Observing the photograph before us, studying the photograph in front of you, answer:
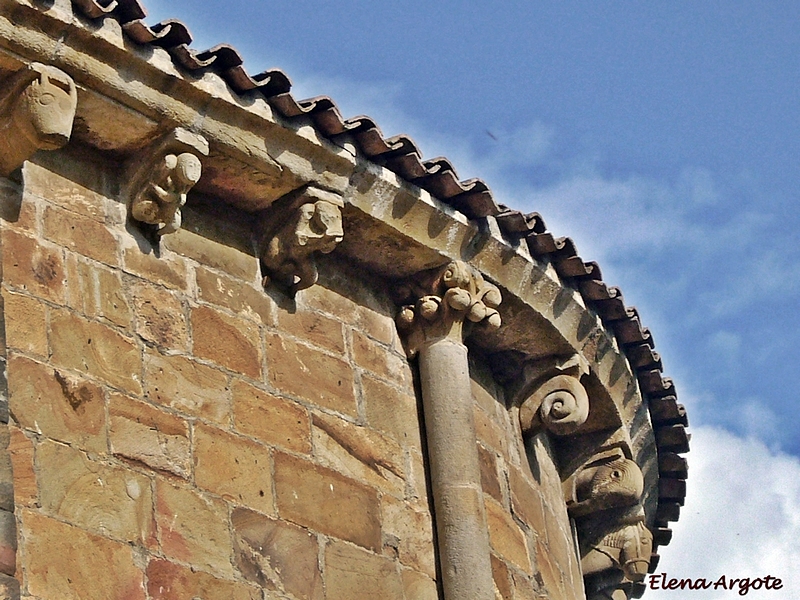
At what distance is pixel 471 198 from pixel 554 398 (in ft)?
3.81

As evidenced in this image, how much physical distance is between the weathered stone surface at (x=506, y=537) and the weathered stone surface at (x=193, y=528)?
5.03ft

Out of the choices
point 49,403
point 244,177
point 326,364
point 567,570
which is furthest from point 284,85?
point 567,570

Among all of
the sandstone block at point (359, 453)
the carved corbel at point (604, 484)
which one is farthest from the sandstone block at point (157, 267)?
the carved corbel at point (604, 484)

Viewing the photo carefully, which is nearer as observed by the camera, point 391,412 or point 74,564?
point 74,564

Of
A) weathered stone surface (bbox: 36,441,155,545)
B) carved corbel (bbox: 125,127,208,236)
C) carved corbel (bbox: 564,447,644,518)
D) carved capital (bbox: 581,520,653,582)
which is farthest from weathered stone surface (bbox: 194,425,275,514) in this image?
carved capital (bbox: 581,520,653,582)

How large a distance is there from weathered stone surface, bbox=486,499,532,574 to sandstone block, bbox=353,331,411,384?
660mm

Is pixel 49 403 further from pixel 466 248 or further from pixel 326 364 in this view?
pixel 466 248

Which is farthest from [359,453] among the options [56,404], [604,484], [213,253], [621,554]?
[621,554]

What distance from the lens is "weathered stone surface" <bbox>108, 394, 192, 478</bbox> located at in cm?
669

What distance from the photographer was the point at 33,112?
22.4ft

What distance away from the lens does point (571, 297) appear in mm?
8766

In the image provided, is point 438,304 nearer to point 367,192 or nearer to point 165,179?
point 367,192

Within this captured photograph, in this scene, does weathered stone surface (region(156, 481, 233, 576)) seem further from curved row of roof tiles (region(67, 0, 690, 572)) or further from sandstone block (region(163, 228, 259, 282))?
curved row of roof tiles (region(67, 0, 690, 572))

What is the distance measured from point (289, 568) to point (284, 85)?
193 centimetres
